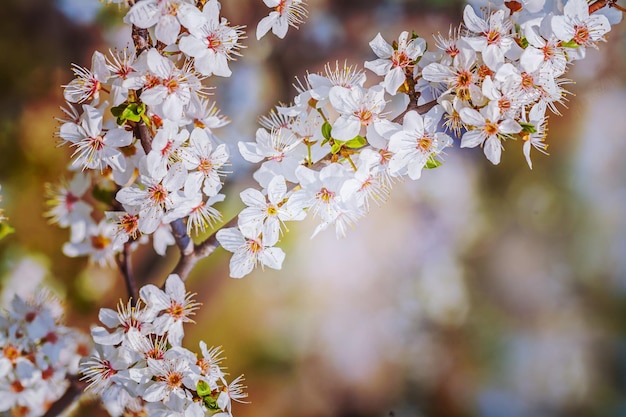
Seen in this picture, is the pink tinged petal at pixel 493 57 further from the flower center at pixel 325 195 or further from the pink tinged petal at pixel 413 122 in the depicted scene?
the flower center at pixel 325 195

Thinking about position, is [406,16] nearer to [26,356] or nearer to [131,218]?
[131,218]

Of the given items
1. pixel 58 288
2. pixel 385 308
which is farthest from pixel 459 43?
pixel 58 288

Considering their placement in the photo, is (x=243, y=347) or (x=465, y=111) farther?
(x=243, y=347)

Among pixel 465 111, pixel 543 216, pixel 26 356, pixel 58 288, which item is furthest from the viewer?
pixel 543 216

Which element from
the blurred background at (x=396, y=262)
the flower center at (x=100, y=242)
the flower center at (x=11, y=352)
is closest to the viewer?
the flower center at (x=11, y=352)

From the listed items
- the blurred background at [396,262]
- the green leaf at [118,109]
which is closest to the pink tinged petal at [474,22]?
the green leaf at [118,109]

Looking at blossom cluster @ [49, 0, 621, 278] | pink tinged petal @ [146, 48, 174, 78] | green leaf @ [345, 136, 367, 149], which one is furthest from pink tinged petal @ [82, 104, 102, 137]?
green leaf @ [345, 136, 367, 149]

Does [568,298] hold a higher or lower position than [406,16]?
lower
